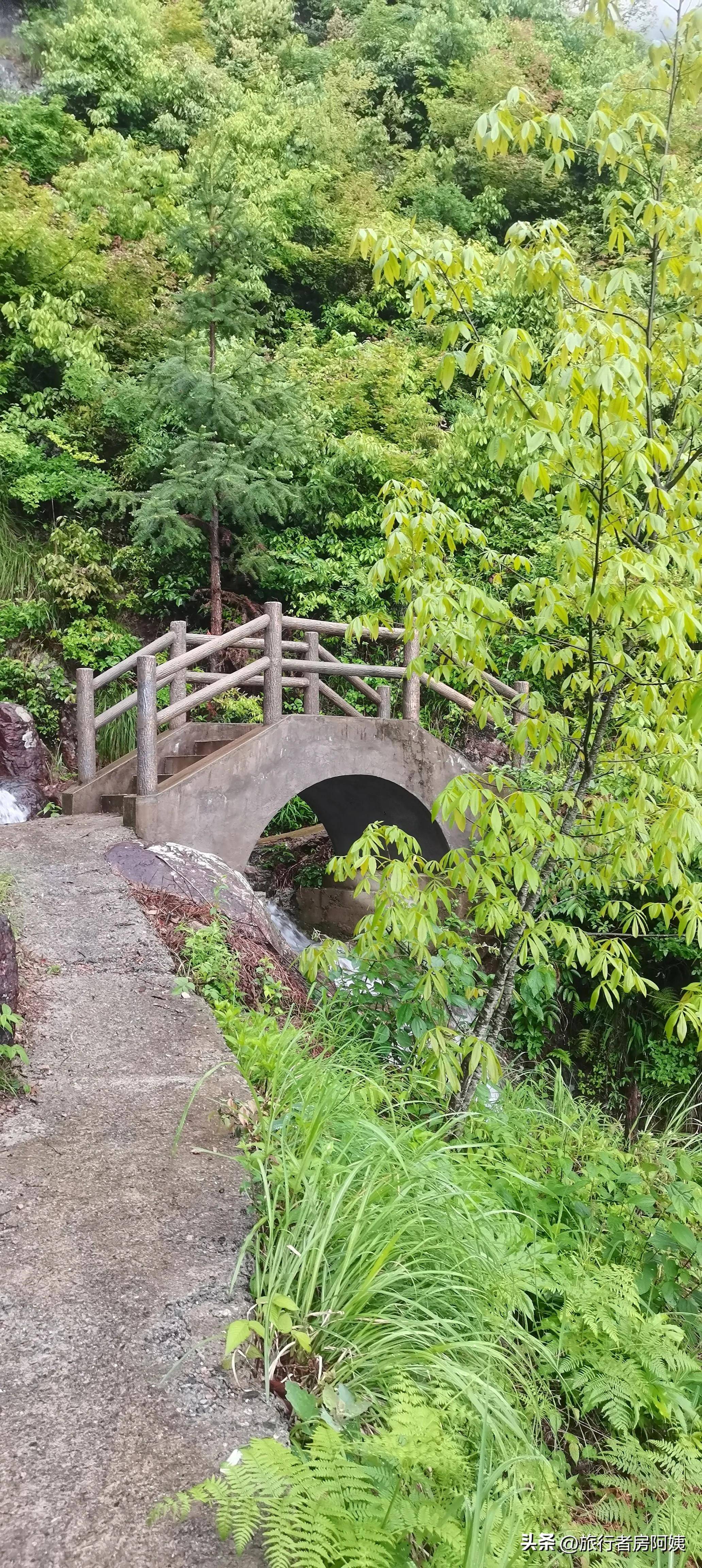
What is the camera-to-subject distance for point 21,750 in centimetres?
954

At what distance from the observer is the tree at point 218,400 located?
9273 mm

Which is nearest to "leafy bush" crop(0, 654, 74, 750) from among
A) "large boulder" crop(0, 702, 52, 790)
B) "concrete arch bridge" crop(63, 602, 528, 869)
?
"large boulder" crop(0, 702, 52, 790)

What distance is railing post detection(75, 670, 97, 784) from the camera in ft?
24.0

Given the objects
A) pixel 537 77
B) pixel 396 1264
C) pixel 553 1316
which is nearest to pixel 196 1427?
pixel 396 1264

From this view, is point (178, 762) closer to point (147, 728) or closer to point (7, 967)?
point (147, 728)

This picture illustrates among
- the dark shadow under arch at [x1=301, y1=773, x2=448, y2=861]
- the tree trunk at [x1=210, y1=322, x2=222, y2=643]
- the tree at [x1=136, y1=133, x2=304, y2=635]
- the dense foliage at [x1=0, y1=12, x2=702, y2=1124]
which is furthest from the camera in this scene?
the tree trunk at [x1=210, y1=322, x2=222, y2=643]

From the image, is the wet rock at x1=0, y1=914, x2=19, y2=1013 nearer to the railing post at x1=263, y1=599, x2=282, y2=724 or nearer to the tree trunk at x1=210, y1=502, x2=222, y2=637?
the railing post at x1=263, y1=599, x2=282, y2=724

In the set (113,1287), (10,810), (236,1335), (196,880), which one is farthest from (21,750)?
(236,1335)

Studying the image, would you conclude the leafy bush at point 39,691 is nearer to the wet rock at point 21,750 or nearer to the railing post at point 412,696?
the wet rock at point 21,750

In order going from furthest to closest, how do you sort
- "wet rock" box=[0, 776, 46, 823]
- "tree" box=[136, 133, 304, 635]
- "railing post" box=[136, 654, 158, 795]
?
"tree" box=[136, 133, 304, 635], "wet rock" box=[0, 776, 46, 823], "railing post" box=[136, 654, 158, 795]

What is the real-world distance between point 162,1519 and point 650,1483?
49.2 inches

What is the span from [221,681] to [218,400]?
404cm

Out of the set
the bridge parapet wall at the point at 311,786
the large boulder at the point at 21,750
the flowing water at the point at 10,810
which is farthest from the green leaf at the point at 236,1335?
the large boulder at the point at 21,750

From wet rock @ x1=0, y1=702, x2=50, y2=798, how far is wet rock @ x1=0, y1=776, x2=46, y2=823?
4 cm
